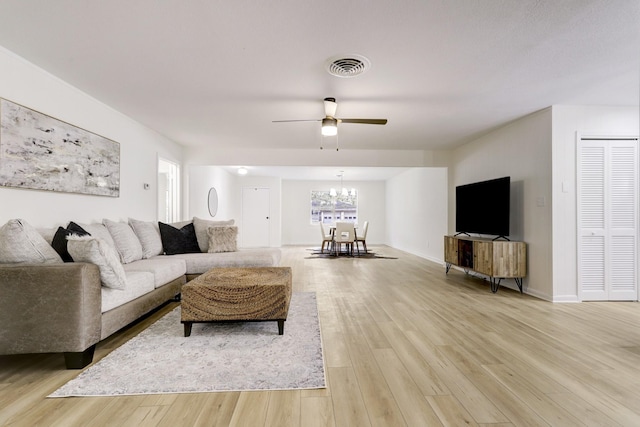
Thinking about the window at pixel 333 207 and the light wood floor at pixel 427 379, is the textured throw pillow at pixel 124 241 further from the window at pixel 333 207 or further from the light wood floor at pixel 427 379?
the window at pixel 333 207

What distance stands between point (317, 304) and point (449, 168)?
4083 mm

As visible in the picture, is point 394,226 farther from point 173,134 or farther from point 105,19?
point 105,19

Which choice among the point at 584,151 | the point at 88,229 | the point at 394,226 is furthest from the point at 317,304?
the point at 394,226

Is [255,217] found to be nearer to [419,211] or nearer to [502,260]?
[419,211]

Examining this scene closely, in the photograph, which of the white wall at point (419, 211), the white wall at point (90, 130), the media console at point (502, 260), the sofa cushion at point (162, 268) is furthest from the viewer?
the white wall at point (419, 211)

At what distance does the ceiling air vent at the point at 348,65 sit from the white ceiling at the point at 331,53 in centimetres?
7

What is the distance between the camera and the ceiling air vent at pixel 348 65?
99.2 inches

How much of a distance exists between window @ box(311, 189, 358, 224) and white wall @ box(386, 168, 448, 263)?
1.23 meters

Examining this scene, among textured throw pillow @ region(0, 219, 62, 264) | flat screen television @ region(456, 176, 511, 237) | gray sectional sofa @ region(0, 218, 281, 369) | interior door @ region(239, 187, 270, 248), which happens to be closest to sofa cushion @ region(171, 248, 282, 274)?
gray sectional sofa @ region(0, 218, 281, 369)

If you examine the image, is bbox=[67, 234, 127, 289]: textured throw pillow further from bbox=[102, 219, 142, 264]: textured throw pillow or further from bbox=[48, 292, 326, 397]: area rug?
bbox=[102, 219, 142, 264]: textured throw pillow

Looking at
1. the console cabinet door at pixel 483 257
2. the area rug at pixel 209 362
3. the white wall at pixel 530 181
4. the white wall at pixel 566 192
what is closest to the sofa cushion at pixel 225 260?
the area rug at pixel 209 362

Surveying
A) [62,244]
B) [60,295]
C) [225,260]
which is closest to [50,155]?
[62,244]

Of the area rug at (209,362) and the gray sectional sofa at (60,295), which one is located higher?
the gray sectional sofa at (60,295)

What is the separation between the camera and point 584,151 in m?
3.75
